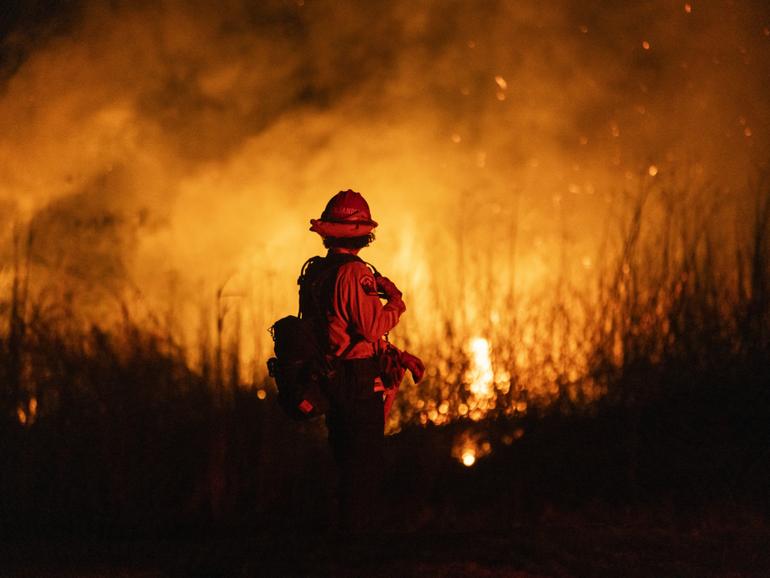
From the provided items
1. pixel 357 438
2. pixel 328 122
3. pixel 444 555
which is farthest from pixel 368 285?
pixel 328 122

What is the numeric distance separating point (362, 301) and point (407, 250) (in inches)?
192

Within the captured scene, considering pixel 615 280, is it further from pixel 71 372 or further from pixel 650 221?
pixel 71 372

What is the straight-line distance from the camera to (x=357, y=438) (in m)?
5.37

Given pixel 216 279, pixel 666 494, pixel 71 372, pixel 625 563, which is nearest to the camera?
pixel 625 563

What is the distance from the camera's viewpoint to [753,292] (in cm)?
828

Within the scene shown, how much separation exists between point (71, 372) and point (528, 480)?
11.3ft

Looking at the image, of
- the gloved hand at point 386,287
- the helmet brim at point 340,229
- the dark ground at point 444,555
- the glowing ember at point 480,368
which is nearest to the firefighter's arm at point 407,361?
the gloved hand at point 386,287

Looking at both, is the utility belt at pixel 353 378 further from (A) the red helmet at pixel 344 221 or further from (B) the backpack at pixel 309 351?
(A) the red helmet at pixel 344 221

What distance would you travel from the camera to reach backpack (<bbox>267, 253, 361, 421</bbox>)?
206 inches

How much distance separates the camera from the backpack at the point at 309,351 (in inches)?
206

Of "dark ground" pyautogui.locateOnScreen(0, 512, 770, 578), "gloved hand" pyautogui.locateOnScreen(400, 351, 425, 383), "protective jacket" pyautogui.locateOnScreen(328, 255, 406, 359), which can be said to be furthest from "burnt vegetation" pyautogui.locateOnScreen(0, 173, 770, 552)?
"protective jacket" pyautogui.locateOnScreen(328, 255, 406, 359)

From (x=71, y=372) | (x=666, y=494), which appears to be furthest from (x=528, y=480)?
(x=71, y=372)

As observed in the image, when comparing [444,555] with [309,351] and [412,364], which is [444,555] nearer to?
[412,364]

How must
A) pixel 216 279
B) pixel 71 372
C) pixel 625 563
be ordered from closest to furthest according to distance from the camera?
pixel 625 563, pixel 71 372, pixel 216 279
